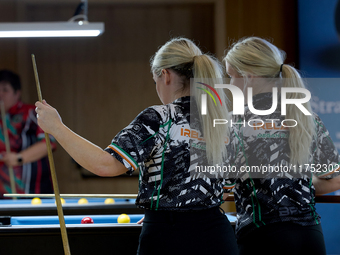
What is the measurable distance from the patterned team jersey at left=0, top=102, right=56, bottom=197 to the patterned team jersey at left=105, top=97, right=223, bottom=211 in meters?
2.72

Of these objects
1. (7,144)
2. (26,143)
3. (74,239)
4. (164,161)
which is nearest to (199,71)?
(164,161)

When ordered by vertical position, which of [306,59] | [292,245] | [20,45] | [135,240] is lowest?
[135,240]

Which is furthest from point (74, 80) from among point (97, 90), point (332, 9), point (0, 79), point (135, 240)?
point (135, 240)

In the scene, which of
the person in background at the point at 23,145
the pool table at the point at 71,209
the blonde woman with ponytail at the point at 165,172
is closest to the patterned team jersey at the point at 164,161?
the blonde woman with ponytail at the point at 165,172

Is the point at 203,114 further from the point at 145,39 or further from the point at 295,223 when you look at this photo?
the point at 145,39

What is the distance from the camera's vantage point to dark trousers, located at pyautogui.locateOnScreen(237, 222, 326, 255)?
1.32m

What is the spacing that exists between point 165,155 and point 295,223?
0.52 meters

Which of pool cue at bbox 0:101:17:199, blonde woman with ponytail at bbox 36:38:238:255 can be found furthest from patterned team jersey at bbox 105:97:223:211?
pool cue at bbox 0:101:17:199

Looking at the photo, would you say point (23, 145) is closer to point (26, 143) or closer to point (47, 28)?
point (26, 143)

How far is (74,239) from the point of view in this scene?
1769 millimetres

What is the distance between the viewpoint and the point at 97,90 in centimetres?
497

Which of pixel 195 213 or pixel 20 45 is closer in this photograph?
pixel 195 213

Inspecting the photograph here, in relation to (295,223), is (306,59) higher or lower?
higher

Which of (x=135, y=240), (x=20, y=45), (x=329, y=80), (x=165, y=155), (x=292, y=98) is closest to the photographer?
(x=165, y=155)
